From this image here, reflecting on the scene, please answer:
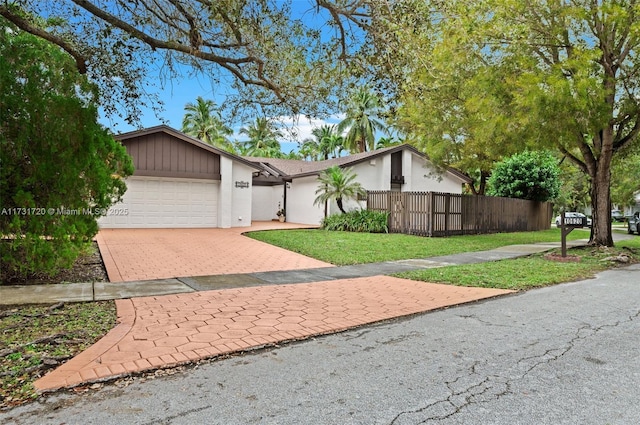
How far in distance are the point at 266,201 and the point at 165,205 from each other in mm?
8429

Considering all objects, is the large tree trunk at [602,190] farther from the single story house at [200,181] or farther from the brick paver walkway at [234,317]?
the single story house at [200,181]

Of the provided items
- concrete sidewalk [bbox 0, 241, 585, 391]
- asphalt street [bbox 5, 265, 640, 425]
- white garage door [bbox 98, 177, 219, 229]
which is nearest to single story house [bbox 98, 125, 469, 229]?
white garage door [bbox 98, 177, 219, 229]

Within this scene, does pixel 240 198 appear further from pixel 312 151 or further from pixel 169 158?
pixel 312 151

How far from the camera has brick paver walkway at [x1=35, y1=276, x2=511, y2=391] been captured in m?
3.61

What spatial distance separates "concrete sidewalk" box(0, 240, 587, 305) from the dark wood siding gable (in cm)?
1116

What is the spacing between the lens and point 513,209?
2100cm

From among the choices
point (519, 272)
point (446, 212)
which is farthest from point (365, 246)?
point (446, 212)

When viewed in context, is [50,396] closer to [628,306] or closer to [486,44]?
[628,306]

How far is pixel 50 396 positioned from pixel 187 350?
1133mm

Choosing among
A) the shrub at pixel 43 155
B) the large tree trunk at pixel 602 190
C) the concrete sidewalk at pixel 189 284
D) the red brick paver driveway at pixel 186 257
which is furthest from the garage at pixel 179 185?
the large tree trunk at pixel 602 190

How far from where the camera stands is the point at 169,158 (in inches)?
695

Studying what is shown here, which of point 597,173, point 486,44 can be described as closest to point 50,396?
point 486,44

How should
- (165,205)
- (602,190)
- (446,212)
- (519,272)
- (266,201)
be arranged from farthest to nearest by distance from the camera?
(266,201)
(165,205)
(446,212)
(602,190)
(519,272)

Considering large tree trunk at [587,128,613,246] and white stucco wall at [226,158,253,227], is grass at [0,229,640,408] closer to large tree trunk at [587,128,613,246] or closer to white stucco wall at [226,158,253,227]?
large tree trunk at [587,128,613,246]
